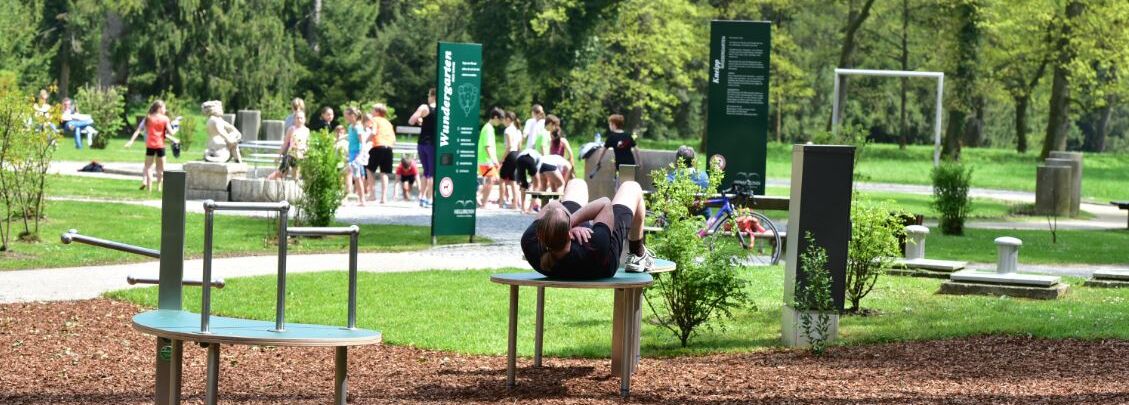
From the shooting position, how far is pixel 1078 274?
16.8 m

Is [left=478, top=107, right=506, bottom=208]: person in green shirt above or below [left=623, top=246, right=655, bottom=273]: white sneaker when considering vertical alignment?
A: above

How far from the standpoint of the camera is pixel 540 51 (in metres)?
54.8

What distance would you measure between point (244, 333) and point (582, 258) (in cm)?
239

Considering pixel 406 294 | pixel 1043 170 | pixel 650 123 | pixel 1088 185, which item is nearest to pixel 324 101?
pixel 650 123

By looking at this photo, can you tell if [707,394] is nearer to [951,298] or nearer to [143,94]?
[951,298]

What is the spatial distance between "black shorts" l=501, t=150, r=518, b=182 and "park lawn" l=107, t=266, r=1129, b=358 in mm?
9248

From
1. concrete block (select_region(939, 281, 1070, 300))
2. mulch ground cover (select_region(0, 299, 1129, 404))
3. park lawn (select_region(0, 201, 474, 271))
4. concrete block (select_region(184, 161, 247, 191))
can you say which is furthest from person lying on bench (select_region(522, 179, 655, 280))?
concrete block (select_region(184, 161, 247, 191))

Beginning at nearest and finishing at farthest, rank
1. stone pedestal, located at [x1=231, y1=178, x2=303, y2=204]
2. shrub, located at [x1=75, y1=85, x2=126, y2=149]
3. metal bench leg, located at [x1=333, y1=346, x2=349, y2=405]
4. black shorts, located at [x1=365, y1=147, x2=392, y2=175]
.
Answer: metal bench leg, located at [x1=333, y1=346, x2=349, y2=405]
stone pedestal, located at [x1=231, y1=178, x2=303, y2=204]
black shorts, located at [x1=365, y1=147, x2=392, y2=175]
shrub, located at [x1=75, y1=85, x2=126, y2=149]

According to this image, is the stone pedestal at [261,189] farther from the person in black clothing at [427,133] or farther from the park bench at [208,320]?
the park bench at [208,320]

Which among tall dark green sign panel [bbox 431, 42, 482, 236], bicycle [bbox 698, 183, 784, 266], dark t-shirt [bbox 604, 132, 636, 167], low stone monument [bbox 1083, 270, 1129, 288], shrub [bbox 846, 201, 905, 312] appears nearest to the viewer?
shrub [bbox 846, 201, 905, 312]

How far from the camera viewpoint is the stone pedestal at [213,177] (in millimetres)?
23422

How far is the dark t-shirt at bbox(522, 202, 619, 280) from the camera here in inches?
327

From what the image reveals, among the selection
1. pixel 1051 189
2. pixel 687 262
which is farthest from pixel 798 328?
pixel 1051 189

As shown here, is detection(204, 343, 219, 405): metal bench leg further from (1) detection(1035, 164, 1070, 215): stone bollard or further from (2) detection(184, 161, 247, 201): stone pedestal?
(1) detection(1035, 164, 1070, 215): stone bollard
